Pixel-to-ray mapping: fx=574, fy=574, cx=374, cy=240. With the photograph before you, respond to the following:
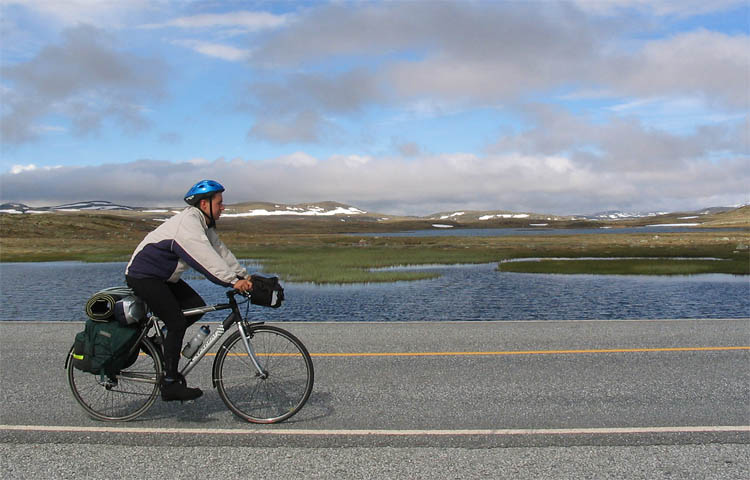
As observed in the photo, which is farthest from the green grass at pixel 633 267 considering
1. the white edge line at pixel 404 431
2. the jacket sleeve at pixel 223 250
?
the jacket sleeve at pixel 223 250

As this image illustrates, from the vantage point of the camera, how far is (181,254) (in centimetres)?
630

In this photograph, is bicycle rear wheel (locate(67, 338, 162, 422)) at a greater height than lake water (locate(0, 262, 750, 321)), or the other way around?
bicycle rear wheel (locate(67, 338, 162, 422))

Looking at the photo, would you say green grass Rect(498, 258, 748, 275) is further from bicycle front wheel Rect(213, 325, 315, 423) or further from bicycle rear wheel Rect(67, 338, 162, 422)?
bicycle rear wheel Rect(67, 338, 162, 422)

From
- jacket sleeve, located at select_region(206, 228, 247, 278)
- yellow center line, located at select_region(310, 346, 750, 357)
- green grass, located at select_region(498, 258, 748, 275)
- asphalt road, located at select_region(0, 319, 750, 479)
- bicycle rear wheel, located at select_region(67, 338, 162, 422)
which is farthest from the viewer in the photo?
green grass, located at select_region(498, 258, 748, 275)

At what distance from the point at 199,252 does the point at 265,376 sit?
5.56 ft

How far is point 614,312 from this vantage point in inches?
991

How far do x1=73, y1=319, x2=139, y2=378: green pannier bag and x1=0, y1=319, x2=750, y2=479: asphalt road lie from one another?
68 centimetres

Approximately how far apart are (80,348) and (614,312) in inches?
917

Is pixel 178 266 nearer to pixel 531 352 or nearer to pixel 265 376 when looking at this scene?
pixel 265 376

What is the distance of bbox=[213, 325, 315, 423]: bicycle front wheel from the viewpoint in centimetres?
662

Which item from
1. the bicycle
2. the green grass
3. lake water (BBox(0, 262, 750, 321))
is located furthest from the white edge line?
the green grass

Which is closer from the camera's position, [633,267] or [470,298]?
[470,298]

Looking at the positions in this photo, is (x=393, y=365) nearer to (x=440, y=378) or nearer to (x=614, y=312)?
(x=440, y=378)

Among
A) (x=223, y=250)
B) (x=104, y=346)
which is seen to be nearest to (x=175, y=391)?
(x=104, y=346)
